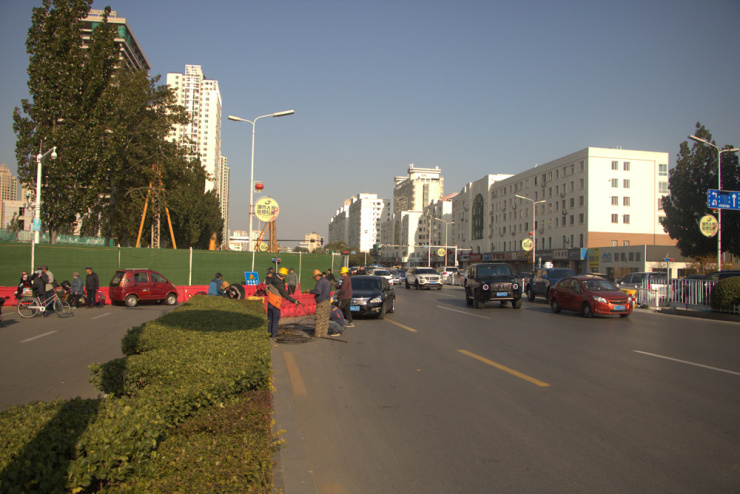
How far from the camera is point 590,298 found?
19.2 m

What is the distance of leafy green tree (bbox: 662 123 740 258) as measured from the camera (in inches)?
1743

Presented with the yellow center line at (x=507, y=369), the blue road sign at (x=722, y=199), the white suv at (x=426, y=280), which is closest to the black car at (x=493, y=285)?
the blue road sign at (x=722, y=199)

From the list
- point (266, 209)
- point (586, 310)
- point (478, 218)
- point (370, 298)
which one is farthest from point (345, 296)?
point (478, 218)

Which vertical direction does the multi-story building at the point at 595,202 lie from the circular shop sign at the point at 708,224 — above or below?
above

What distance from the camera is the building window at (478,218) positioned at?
97.9 m

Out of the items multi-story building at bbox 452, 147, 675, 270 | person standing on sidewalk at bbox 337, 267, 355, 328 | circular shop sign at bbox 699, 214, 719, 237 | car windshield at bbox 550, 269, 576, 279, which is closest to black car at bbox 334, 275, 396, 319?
person standing on sidewalk at bbox 337, 267, 355, 328

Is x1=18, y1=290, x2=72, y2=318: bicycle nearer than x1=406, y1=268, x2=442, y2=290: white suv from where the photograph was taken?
Yes

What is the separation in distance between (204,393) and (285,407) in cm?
205

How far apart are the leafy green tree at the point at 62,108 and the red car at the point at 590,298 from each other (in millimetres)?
28402

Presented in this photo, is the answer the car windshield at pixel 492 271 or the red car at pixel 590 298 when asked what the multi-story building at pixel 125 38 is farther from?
the red car at pixel 590 298

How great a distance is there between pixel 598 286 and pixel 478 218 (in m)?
80.6

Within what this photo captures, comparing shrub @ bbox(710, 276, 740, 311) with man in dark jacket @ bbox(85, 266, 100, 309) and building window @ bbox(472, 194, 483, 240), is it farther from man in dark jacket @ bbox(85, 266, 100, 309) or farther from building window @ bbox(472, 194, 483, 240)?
building window @ bbox(472, 194, 483, 240)

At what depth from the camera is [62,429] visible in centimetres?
312

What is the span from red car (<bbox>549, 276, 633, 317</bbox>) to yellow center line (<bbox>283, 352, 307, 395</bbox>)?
42.3ft
